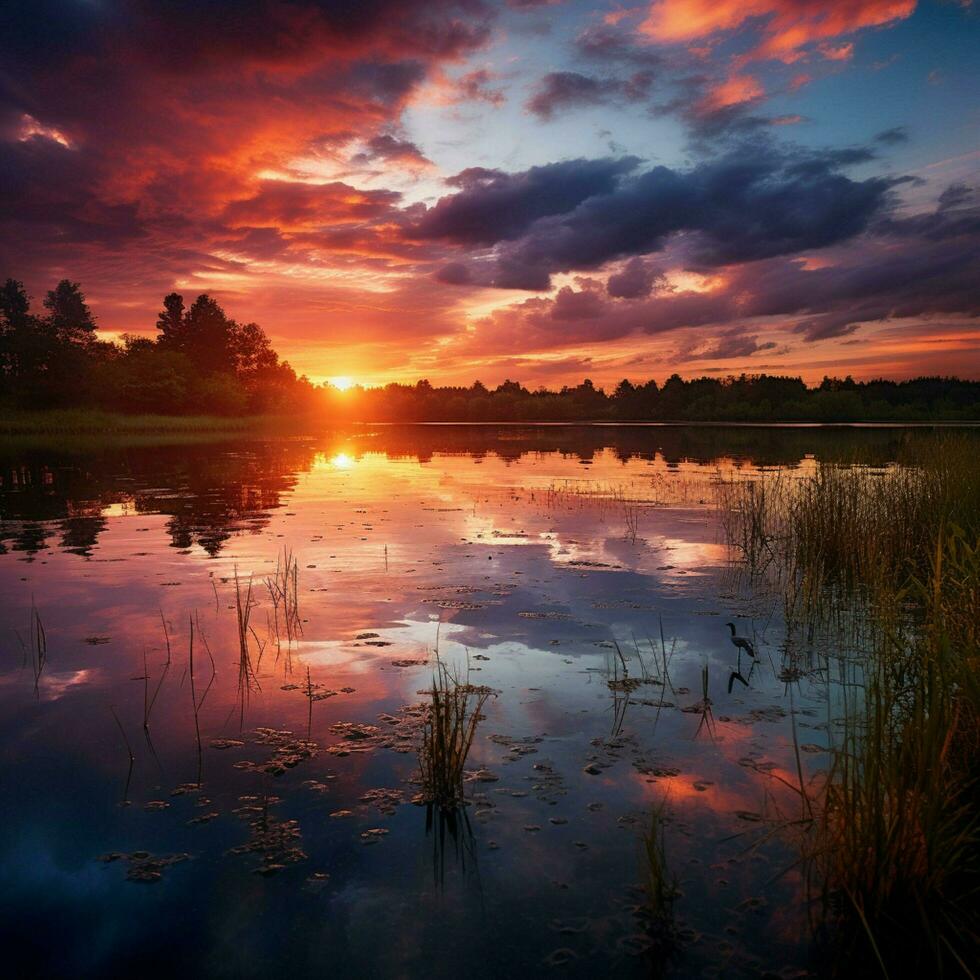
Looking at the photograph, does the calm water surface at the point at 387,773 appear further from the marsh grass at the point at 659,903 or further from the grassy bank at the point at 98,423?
the grassy bank at the point at 98,423

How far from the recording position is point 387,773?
6.27m

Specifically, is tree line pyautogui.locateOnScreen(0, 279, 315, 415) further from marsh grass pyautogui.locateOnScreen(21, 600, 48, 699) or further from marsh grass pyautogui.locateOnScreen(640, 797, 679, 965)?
marsh grass pyautogui.locateOnScreen(640, 797, 679, 965)

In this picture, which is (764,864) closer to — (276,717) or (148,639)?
(276,717)

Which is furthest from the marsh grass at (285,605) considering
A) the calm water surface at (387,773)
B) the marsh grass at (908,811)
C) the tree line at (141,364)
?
the tree line at (141,364)

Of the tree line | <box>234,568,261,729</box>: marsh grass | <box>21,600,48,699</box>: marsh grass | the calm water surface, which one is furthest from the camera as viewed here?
the tree line

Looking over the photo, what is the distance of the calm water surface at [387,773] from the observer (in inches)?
172

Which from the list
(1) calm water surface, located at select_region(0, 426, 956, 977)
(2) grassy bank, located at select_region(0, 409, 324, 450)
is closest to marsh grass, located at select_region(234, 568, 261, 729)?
(1) calm water surface, located at select_region(0, 426, 956, 977)

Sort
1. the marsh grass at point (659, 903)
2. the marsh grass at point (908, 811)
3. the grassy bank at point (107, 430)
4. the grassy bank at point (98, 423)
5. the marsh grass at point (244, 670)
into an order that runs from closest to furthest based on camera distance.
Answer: the marsh grass at point (908, 811)
the marsh grass at point (659, 903)
the marsh grass at point (244, 670)
the grassy bank at point (107, 430)
the grassy bank at point (98, 423)

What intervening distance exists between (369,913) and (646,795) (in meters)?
2.48

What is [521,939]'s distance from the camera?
14.4 ft

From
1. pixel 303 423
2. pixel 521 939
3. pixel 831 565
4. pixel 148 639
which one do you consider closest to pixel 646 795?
pixel 521 939

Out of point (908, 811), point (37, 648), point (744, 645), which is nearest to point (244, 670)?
point (37, 648)

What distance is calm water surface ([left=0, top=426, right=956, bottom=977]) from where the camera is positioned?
4371 millimetres

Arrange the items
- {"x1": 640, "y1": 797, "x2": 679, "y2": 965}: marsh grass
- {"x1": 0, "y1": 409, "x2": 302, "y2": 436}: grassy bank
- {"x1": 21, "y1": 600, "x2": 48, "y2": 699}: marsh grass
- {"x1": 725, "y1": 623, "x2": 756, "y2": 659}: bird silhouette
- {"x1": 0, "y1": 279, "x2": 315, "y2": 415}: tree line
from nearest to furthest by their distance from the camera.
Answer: {"x1": 640, "y1": 797, "x2": 679, "y2": 965}: marsh grass → {"x1": 21, "y1": 600, "x2": 48, "y2": 699}: marsh grass → {"x1": 725, "y1": 623, "x2": 756, "y2": 659}: bird silhouette → {"x1": 0, "y1": 409, "x2": 302, "y2": 436}: grassy bank → {"x1": 0, "y1": 279, "x2": 315, "y2": 415}: tree line
